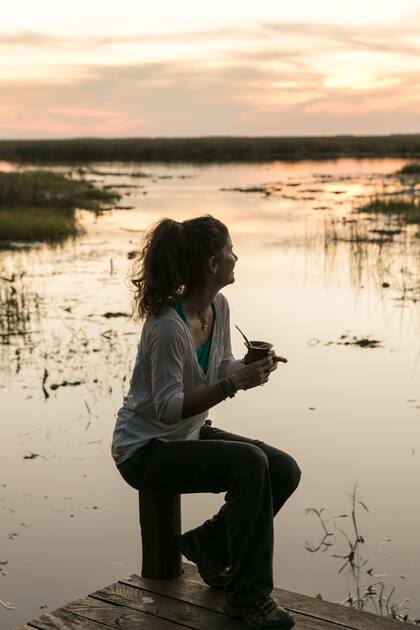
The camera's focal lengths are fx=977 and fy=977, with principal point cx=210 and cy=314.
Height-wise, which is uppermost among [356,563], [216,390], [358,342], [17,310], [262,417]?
[216,390]

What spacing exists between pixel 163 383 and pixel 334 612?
37.6 inches

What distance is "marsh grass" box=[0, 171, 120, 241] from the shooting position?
17.3m

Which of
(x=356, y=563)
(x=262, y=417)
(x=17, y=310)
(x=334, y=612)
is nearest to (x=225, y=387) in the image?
(x=334, y=612)

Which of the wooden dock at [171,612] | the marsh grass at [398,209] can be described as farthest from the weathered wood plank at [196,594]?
the marsh grass at [398,209]

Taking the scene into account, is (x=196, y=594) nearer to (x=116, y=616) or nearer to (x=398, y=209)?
(x=116, y=616)

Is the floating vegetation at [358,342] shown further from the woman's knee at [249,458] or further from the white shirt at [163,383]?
the woman's knee at [249,458]

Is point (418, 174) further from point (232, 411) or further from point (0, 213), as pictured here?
point (232, 411)

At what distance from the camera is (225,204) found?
Answer: 26.7 m

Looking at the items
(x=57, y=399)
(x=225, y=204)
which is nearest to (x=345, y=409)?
(x=57, y=399)

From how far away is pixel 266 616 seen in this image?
3.07m

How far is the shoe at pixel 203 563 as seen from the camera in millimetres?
3391

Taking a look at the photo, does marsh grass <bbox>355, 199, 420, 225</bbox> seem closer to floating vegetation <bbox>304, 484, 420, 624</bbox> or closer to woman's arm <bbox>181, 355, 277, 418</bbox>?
floating vegetation <bbox>304, 484, 420, 624</bbox>

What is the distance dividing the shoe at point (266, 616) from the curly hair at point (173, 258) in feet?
3.25

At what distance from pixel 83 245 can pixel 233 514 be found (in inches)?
535
